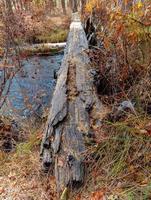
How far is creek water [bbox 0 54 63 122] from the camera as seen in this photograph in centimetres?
805

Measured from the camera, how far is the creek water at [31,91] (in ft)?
26.4

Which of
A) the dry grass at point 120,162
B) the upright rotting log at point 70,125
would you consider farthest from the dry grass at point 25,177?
the dry grass at point 120,162

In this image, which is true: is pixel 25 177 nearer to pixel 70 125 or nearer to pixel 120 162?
pixel 70 125

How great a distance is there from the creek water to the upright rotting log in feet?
6.97

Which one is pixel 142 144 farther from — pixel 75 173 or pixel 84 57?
pixel 84 57

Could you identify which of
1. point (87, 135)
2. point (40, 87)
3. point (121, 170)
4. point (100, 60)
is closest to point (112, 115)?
point (87, 135)

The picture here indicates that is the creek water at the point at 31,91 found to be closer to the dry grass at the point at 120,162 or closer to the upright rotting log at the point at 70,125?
the upright rotting log at the point at 70,125

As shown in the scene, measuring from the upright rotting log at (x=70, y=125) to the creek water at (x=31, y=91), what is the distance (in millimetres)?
2123

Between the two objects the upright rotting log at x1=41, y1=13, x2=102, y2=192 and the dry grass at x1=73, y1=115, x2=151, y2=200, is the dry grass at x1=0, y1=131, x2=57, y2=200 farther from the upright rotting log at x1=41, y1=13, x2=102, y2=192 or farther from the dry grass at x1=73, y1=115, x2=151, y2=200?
the dry grass at x1=73, y1=115, x2=151, y2=200

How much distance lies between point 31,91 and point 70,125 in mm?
5221

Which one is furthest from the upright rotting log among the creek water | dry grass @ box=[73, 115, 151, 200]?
the creek water

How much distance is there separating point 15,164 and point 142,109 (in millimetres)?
2050

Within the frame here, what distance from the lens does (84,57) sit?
7.11 m

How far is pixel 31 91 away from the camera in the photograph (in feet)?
31.9
